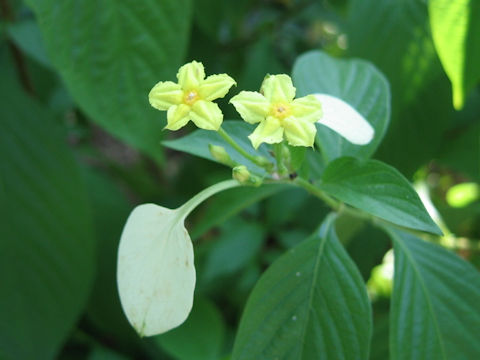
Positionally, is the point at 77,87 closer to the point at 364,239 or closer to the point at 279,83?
the point at 279,83

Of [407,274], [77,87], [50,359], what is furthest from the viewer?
[50,359]

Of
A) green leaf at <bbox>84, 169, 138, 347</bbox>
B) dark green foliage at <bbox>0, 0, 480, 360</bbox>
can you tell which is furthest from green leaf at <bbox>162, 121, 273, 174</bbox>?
green leaf at <bbox>84, 169, 138, 347</bbox>

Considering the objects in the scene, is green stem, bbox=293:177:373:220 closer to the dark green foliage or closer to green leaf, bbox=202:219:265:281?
the dark green foliage

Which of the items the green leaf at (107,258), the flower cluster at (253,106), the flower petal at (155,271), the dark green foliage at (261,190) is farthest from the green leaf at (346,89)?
the green leaf at (107,258)

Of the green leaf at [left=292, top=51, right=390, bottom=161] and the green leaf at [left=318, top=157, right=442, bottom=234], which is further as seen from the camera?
the green leaf at [left=292, top=51, right=390, bottom=161]

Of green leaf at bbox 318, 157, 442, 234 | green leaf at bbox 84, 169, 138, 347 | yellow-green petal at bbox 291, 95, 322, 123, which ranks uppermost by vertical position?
yellow-green petal at bbox 291, 95, 322, 123

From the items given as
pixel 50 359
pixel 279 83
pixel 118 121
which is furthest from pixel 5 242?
pixel 279 83

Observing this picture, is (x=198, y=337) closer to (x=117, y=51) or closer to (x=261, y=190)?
(x=261, y=190)

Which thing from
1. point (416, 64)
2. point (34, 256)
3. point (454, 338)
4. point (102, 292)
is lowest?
point (102, 292)
